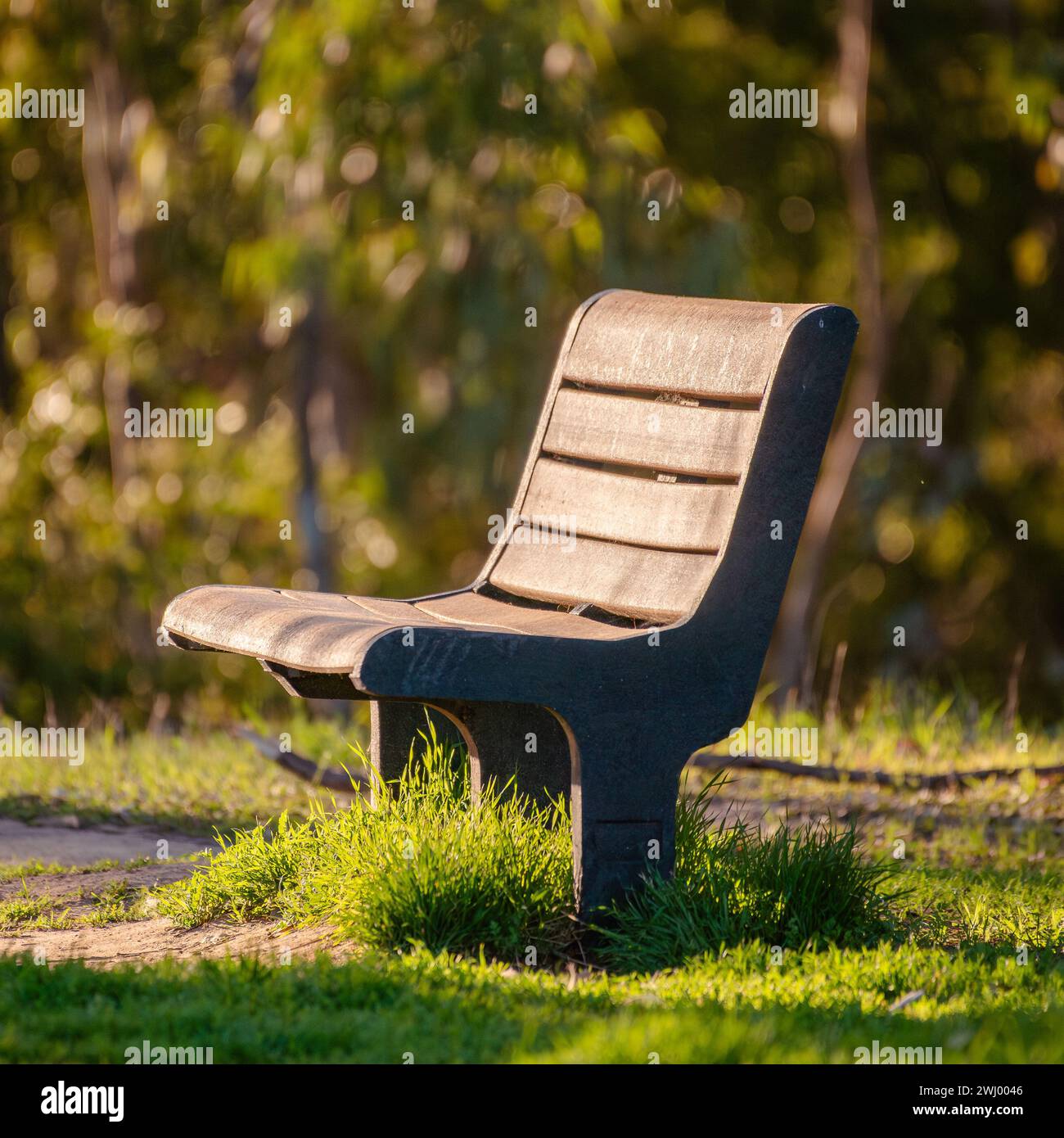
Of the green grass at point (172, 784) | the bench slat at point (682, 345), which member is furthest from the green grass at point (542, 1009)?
the green grass at point (172, 784)

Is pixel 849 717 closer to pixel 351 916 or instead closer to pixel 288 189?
pixel 288 189

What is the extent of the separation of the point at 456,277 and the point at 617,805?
6.34 metres

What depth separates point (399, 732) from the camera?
4.07 metres

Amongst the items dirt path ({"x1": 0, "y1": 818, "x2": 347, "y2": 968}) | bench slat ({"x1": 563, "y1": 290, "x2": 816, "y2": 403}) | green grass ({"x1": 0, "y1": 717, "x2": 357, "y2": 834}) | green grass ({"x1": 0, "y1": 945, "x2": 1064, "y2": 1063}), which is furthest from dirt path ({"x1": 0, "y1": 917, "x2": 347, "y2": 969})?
bench slat ({"x1": 563, "y1": 290, "x2": 816, "y2": 403})

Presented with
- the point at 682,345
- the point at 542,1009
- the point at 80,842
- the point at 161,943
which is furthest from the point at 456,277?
the point at 542,1009

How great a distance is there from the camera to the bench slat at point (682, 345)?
12.3 feet

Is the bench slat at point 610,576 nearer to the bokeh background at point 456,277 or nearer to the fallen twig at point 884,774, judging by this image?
the fallen twig at point 884,774

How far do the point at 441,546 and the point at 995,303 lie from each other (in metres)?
4.48

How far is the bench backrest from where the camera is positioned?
371 cm

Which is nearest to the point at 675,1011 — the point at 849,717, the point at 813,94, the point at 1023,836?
the point at 1023,836

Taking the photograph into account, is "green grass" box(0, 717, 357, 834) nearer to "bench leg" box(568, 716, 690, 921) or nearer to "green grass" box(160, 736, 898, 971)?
"green grass" box(160, 736, 898, 971)

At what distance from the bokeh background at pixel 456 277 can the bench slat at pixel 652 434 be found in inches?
177

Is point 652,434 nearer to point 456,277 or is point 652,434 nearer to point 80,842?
point 80,842

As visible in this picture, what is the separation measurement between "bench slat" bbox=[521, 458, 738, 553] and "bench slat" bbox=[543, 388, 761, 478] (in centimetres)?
4
